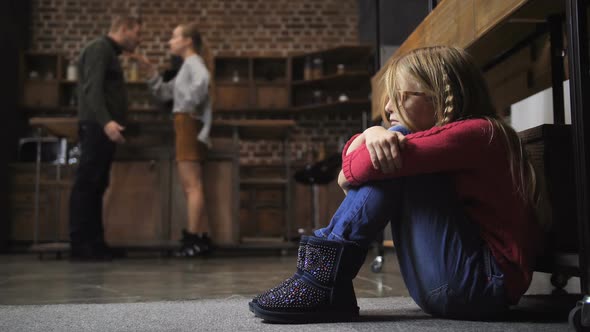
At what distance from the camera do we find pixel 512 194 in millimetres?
1116

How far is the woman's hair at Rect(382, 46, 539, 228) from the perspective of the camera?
112cm

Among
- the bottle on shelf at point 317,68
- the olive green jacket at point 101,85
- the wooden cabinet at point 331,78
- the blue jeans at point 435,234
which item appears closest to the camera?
the blue jeans at point 435,234

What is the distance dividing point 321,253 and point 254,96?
5.87 m

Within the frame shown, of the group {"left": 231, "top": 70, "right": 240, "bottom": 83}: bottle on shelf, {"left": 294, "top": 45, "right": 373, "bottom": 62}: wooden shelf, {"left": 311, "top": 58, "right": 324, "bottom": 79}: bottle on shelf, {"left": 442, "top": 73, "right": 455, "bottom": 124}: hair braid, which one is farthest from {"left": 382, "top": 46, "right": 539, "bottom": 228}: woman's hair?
{"left": 231, "top": 70, "right": 240, "bottom": 83}: bottle on shelf

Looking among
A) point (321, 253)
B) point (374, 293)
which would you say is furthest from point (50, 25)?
point (321, 253)

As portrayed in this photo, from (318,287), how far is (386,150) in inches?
11.4

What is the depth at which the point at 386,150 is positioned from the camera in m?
1.05

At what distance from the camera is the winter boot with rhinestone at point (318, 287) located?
1.12 meters

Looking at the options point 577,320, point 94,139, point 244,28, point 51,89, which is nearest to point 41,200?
point 51,89

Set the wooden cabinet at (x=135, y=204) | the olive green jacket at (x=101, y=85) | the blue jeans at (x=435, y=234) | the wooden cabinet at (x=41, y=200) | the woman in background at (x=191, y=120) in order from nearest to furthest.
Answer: the blue jeans at (x=435, y=234) → the olive green jacket at (x=101, y=85) → the woman in background at (x=191, y=120) → the wooden cabinet at (x=135, y=204) → the wooden cabinet at (x=41, y=200)

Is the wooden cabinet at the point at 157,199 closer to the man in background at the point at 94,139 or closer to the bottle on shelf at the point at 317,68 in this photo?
the man in background at the point at 94,139

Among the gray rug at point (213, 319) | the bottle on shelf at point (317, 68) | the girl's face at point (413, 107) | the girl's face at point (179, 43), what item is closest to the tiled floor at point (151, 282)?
the gray rug at point (213, 319)

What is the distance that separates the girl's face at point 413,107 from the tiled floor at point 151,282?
742 mm

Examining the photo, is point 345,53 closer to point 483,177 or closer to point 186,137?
point 186,137
